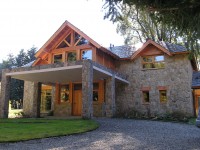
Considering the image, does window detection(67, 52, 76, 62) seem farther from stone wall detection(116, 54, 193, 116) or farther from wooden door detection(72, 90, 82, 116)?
stone wall detection(116, 54, 193, 116)

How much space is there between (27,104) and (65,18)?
10052 millimetres

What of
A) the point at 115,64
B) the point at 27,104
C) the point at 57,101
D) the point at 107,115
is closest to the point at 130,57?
the point at 115,64

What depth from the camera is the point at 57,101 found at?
2095cm

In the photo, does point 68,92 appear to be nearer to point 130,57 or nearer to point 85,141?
point 130,57

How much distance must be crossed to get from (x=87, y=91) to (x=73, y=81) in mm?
7004

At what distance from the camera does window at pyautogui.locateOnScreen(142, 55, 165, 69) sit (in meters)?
19.9

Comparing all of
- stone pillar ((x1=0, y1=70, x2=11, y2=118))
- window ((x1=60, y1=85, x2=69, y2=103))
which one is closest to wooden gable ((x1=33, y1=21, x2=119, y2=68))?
window ((x1=60, y1=85, x2=69, y2=103))

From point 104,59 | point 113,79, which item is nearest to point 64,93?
point 104,59

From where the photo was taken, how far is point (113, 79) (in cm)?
1750

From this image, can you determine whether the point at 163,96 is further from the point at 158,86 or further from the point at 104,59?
the point at 104,59

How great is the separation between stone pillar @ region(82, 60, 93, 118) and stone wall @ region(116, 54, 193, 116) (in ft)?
24.1

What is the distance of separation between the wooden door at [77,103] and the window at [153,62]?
642cm

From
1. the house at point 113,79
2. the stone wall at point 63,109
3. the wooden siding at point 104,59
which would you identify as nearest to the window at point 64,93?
the house at point 113,79

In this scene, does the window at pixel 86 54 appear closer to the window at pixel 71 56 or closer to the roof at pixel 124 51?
the window at pixel 71 56
